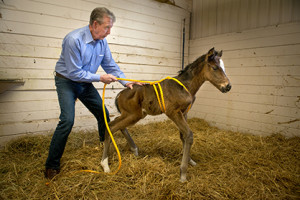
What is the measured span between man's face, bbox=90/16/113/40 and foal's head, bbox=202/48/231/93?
1.39 m

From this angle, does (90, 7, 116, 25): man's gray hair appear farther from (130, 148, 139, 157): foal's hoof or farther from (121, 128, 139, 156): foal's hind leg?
(130, 148, 139, 157): foal's hoof

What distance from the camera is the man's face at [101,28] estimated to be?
2436 mm

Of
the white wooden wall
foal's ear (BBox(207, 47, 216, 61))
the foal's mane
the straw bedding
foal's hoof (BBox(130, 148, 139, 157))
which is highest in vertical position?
the white wooden wall

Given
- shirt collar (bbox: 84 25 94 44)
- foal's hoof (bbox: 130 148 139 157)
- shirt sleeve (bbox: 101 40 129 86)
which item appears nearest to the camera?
shirt collar (bbox: 84 25 94 44)

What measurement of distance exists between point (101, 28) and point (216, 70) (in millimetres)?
1645

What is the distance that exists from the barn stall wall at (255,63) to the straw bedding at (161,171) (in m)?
0.62

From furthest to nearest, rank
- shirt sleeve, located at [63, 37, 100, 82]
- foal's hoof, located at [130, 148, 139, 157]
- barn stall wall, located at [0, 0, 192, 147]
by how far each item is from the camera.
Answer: barn stall wall, located at [0, 0, 192, 147] → foal's hoof, located at [130, 148, 139, 157] → shirt sleeve, located at [63, 37, 100, 82]

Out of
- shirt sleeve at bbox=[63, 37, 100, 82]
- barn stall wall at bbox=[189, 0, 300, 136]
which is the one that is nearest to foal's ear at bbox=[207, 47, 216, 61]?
shirt sleeve at bbox=[63, 37, 100, 82]

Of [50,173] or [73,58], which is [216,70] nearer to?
[73,58]

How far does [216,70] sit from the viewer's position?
2.61 m

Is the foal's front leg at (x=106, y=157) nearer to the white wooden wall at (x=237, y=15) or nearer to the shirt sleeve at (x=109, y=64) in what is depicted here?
the shirt sleeve at (x=109, y=64)

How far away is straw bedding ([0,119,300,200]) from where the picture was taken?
7.13 ft

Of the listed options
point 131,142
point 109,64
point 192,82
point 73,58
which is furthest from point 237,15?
point 73,58

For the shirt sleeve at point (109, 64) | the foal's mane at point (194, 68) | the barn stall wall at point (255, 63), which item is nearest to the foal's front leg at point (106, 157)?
the shirt sleeve at point (109, 64)
